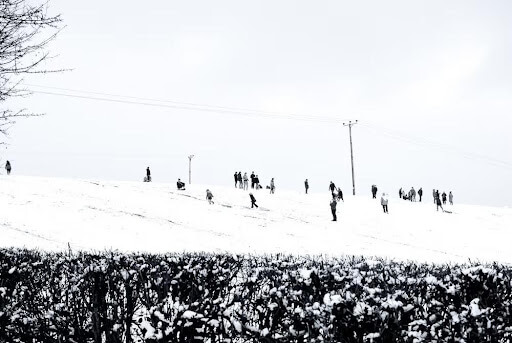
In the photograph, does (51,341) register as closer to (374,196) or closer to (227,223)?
(227,223)

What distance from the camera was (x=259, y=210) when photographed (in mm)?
31391

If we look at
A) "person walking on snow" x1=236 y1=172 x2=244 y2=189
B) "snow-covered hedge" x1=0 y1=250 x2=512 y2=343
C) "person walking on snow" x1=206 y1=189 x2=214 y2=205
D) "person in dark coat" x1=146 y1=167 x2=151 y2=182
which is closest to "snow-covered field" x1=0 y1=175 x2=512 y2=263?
"person walking on snow" x1=206 y1=189 x2=214 y2=205

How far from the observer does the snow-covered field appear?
20250 millimetres

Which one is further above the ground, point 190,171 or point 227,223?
point 190,171

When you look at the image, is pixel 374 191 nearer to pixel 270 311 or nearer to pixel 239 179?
pixel 239 179

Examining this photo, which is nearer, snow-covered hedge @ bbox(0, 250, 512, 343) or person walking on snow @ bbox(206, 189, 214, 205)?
snow-covered hedge @ bbox(0, 250, 512, 343)

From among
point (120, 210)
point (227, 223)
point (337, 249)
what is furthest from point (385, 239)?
point (120, 210)

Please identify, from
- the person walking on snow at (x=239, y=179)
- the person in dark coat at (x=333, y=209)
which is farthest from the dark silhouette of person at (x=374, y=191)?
the person in dark coat at (x=333, y=209)

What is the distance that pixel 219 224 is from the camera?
1012 inches

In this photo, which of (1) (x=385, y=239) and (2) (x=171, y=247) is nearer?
(2) (x=171, y=247)

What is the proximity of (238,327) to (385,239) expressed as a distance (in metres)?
23.2

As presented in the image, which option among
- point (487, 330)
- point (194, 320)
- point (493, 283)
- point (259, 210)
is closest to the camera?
point (487, 330)

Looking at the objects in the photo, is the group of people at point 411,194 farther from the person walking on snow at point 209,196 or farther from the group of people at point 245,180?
the person walking on snow at point 209,196

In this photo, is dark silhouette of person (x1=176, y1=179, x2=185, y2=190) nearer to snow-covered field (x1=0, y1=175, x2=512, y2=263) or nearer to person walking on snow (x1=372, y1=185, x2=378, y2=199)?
snow-covered field (x1=0, y1=175, x2=512, y2=263)
